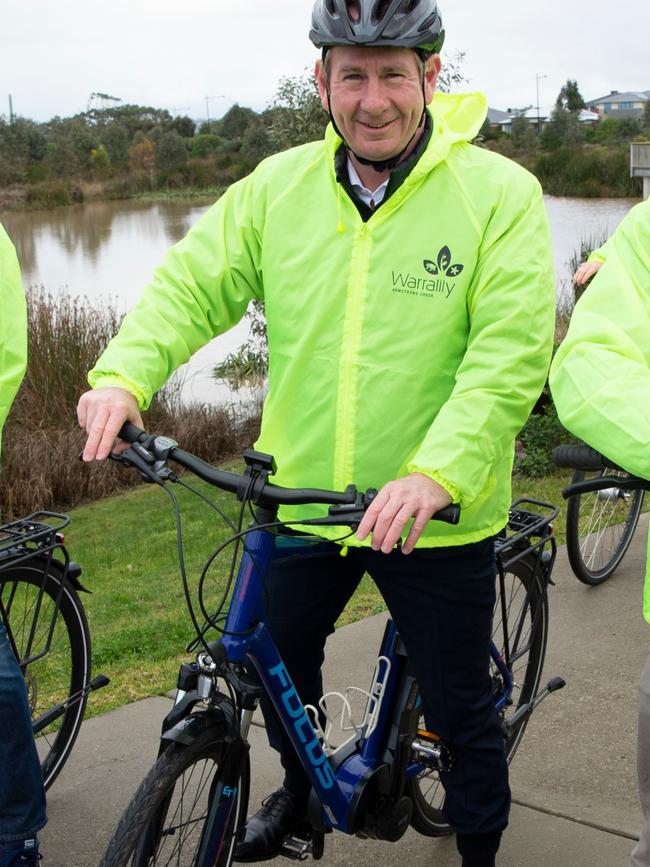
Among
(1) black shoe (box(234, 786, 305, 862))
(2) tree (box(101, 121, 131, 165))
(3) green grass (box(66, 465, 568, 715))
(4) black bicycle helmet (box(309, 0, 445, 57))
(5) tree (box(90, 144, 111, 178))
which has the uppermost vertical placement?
(2) tree (box(101, 121, 131, 165))

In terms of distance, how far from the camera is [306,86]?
415 inches

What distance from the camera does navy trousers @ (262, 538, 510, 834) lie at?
8.56 ft

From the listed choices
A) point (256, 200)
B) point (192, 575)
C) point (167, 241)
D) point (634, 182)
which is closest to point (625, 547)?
point (192, 575)

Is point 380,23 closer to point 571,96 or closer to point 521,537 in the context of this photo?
point 521,537

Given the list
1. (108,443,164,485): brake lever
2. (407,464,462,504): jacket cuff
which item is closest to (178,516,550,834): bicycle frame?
(108,443,164,485): brake lever

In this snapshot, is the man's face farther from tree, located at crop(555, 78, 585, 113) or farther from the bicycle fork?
tree, located at crop(555, 78, 585, 113)

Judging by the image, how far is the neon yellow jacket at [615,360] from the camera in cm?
181

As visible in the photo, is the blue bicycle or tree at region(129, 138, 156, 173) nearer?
the blue bicycle

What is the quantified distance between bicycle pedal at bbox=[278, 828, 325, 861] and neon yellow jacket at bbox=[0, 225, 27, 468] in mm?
1243

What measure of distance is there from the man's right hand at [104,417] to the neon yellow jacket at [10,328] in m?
0.47

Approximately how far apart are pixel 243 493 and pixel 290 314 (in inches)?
20.4

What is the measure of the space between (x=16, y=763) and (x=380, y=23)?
6.21 feet

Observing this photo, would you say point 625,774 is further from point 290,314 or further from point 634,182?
point 634,182

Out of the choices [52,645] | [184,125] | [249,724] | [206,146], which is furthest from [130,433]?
[184,125]
